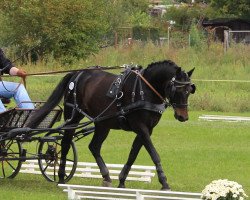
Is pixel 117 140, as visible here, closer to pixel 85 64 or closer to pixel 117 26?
pixel 85 64

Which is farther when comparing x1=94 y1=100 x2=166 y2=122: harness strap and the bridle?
x1=94 y1=100 x2=166 y2=122: harness strap

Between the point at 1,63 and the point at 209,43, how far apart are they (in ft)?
86.8

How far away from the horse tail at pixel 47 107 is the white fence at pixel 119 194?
129 centimetres

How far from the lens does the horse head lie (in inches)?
467

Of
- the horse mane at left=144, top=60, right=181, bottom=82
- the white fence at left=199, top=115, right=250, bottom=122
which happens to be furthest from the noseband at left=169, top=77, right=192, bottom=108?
the white fence at left=199, top=115, right=250, bottom=122

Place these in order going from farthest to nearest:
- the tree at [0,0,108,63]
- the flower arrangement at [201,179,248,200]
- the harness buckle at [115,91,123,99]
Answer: the tree at [0,0,108,63] → the harness buckle at [115,91,123,99] → the flower arrangement at [201,179,248,200]

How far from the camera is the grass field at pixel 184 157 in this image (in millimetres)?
13062

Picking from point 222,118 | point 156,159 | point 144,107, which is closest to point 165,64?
point 144,107

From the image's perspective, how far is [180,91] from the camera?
38.9ft

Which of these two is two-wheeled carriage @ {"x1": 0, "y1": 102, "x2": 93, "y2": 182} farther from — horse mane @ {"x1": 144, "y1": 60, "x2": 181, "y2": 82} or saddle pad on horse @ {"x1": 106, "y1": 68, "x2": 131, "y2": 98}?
horse mane @ {"x1": 144, "y1": 60, "x2": 181, "y2": 82}

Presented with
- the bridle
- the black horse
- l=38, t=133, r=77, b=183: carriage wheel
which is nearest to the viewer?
the bridle

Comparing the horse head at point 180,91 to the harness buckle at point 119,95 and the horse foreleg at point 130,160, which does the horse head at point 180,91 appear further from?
the horse foreleg at point 130,160

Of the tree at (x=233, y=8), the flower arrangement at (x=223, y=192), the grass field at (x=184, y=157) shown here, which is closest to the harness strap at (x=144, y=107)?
the grass field at (x=184, y=157)

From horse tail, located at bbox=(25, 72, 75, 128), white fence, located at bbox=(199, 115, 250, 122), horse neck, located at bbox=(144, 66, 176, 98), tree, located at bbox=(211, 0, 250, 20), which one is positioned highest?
horse neck, located at bbox=(144, 66, 176, 98)
